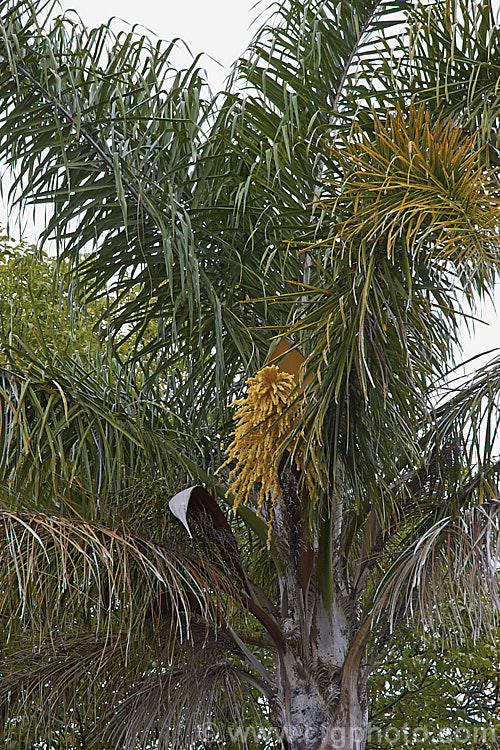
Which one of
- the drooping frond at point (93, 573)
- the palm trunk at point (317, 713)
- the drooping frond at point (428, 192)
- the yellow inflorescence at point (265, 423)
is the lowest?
the palm trunk at point (317, 713)

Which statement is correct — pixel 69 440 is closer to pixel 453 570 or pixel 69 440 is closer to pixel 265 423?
pixel 265 423

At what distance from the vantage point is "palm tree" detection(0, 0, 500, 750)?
3.09 metres

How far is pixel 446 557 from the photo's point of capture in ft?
10.9

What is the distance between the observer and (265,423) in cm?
314

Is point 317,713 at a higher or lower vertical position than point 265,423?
lower

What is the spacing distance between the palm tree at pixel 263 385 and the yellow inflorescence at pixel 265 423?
0.5 inches

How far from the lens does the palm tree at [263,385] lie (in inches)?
121

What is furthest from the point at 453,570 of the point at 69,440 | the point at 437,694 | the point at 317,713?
the point at 437,694

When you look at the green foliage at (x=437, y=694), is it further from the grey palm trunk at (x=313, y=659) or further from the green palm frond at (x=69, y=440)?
the green palm frond at (x=69, y=440)

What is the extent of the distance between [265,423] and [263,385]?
0.48ft

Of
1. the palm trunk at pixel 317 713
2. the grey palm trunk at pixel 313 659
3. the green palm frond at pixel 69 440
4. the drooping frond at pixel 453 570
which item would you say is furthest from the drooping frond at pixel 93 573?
the drooping frond at pixel 453 570

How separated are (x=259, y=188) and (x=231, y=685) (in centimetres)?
245

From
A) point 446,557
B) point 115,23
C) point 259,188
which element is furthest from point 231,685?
point 115,23

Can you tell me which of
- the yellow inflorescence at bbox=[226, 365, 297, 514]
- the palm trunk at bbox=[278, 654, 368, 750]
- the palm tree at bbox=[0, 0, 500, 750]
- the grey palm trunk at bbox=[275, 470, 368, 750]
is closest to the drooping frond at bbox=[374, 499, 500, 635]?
the palm tree at bbox=[0, 0, 500, 750]
